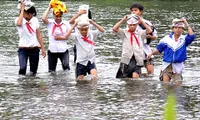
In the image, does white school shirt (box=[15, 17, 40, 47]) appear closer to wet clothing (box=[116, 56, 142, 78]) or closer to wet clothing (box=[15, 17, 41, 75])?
wet clothing (box=[15, 17, 41, 75])

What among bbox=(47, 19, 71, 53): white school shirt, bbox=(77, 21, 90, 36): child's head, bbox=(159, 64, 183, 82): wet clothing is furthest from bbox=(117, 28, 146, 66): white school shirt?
bbox=(47, 19, 71, 53): white school shirt

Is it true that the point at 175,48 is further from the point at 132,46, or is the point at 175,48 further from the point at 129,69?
the point at 129,69

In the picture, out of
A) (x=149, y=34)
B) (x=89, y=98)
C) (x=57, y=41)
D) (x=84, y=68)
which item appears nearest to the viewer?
(x=89, y=98)

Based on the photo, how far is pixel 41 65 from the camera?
1399 cm

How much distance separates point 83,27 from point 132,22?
100 cm

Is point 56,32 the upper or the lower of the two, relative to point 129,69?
upper

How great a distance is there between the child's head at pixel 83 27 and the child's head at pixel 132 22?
84cm

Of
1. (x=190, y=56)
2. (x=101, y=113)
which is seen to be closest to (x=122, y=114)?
(x=101, y=113)

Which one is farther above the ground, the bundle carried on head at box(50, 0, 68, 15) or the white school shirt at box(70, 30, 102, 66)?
the bundle carried on head at box(50, 0, 68, 15)

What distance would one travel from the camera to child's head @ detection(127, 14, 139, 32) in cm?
962

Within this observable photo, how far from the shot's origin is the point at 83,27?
969cm

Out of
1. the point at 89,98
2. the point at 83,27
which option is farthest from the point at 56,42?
the point at 89,98

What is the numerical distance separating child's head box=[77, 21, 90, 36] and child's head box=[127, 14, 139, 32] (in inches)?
33.1

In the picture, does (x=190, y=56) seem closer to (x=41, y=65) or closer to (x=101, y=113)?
(x=41, y=65)
